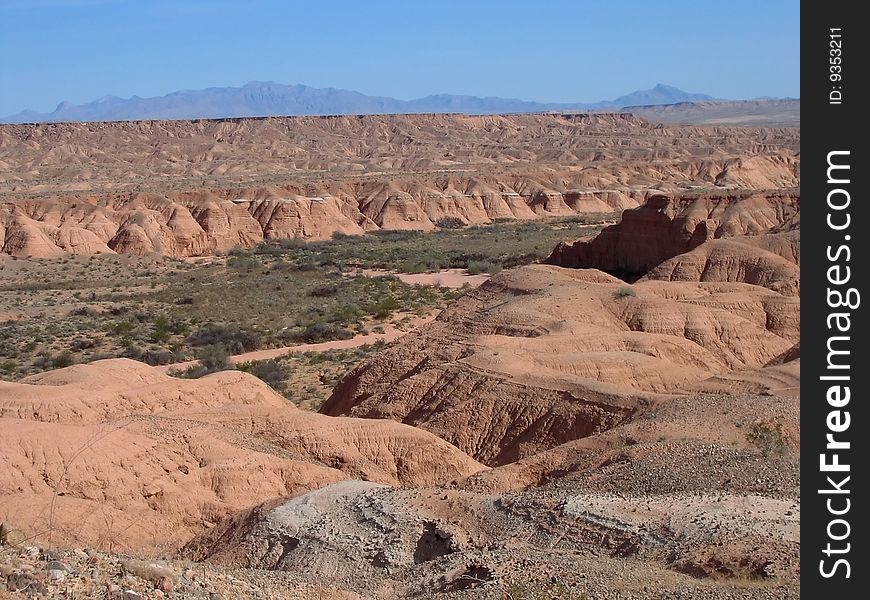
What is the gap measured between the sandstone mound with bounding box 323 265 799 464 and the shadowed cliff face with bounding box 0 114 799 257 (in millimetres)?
45539

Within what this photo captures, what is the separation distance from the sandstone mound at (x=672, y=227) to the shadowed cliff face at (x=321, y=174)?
33.6 m

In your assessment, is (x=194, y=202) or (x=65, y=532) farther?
(x=194, y=202)

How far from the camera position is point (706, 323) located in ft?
93.6

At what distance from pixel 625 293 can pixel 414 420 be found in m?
10.8

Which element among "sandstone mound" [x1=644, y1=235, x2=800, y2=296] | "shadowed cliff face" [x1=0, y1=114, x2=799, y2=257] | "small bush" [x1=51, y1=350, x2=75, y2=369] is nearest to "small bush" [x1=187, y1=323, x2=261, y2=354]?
"small bush" [x1=51, y1=350, x2=75, y2=369]

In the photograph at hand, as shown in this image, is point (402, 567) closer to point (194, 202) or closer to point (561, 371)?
point (561, 371)

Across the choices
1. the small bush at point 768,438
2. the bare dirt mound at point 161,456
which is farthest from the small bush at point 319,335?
the small bush at point 768,438

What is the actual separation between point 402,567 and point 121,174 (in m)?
118

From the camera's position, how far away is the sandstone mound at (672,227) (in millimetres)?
49500

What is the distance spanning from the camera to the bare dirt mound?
15.1 m

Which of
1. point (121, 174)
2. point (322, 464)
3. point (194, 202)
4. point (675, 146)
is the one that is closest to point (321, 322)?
point (322, 464)

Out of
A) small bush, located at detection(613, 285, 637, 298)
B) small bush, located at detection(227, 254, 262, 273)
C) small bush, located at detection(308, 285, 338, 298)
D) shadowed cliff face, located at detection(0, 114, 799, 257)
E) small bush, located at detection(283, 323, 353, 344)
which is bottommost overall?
small bush, located at detection(283, 323, 353, 344)

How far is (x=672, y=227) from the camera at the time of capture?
50.8 metres

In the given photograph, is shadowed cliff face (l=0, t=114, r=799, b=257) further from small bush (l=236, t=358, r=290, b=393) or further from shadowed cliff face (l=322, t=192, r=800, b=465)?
shadowed cliff face (l=322, t=192, r=800, b=465)
